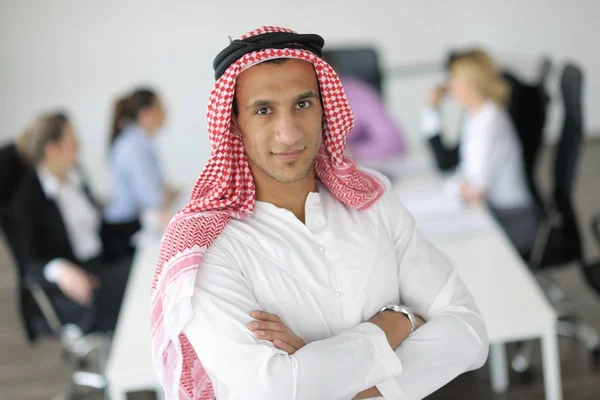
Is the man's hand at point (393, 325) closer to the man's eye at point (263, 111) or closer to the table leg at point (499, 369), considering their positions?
the man's eye at point (263, 111)

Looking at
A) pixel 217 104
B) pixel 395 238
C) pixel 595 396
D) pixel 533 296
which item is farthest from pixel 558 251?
pixel 217 104

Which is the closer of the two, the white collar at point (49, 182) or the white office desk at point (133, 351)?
the white office desk at point (133, 351)

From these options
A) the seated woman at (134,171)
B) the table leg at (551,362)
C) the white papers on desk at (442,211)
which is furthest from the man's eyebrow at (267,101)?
the seated woman at (134,171)

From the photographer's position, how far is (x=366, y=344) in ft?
5.43

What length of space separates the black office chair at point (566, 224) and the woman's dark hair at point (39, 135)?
2.13 metres

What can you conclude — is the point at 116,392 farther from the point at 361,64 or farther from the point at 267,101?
the point at 361,64

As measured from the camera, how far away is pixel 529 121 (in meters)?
4.08

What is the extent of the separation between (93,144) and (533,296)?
4.54m

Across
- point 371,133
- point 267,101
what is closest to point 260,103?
point 267,101

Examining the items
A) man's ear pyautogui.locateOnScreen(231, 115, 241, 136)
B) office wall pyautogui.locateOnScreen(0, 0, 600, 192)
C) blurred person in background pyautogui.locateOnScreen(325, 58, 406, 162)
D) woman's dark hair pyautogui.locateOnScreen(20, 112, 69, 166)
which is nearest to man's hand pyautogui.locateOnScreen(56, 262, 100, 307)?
woman's dark hair pyautogui.locateOnScreen(20, 112, 69, 166)

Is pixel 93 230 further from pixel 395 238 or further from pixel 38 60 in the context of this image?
pixel 38 60

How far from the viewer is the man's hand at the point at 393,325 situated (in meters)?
1.71

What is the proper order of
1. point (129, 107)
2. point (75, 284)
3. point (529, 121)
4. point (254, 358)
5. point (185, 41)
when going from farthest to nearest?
point (185, 41) → point (129, 107) → point (529, 121) → point (75, 284) → point (254, 358)

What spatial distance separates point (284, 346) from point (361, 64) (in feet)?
12.1
